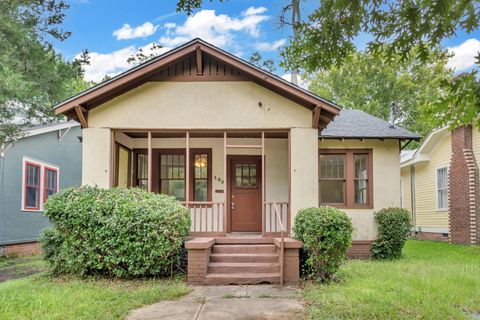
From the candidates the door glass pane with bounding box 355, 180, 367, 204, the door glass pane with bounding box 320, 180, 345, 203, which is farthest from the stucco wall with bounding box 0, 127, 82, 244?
the door glass pane with bounding box 355, 180, 367, 204

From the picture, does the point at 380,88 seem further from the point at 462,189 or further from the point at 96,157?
the point at 96,157

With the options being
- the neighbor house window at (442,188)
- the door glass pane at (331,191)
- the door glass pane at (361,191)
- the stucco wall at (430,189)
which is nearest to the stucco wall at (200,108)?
the door glass pane at (331,191)

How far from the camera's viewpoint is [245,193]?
39.6 ft

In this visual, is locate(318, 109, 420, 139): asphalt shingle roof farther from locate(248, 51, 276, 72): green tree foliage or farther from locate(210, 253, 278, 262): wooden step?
locate(248, 51, 276, 72): green tree foliage

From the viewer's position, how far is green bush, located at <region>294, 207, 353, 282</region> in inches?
302

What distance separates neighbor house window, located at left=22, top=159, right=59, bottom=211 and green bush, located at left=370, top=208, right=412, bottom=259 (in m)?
10.8

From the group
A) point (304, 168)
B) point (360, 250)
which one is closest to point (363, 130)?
point (304, 168)

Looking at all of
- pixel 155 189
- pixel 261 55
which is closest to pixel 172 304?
pixel 155 189

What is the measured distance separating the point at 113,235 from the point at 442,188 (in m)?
13.3

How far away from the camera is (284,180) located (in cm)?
1198

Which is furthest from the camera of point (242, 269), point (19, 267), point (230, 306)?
point (19, 267)

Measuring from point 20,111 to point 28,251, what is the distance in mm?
4914

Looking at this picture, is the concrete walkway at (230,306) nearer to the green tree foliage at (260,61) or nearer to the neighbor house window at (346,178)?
the neighbor house window at (346,178)

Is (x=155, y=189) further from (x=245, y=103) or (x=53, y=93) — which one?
(x=53, y=93)
